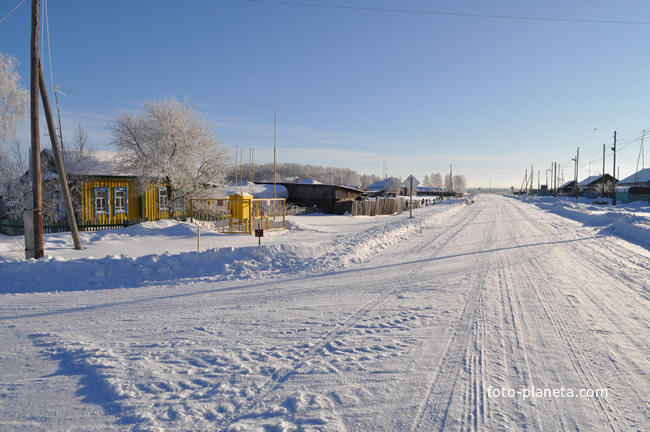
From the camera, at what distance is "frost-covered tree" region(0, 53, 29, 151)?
74.0 ft

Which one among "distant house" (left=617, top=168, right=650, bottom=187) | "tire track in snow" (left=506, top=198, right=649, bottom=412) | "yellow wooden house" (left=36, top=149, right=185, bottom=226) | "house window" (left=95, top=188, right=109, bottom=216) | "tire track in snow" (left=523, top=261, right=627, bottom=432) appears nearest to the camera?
"tire track in snow" (left=523, top=261, right=627, bottom=432)

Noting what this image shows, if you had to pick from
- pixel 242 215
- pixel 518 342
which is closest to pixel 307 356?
pixel 518 342

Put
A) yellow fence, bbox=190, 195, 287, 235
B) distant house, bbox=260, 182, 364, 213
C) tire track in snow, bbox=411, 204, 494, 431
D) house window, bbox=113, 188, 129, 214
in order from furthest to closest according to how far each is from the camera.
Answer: distant house, bbox=260, 182, 364, 213 → house window, bbox=113, 188, 129, 214 → yellow fence, bbox=190, 195, 287, 235 → tire track in snow, bbox=411, 204, 494, 431

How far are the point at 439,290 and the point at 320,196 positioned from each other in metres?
34.4

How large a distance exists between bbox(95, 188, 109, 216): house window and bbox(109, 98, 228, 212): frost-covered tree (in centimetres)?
217

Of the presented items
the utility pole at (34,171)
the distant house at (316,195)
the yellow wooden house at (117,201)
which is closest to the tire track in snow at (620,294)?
the utility pole at (34,171)

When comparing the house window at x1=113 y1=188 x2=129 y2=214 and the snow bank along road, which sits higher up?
the house window at x1=113 y1=188 x2=129 y2=214

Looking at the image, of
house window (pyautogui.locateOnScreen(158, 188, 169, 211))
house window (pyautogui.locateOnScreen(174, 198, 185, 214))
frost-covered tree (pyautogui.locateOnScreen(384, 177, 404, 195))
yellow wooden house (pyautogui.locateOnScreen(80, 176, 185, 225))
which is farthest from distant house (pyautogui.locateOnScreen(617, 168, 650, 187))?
yellow wooden house (pyautogui.locateOnScreen(80, 176, 185, 225))

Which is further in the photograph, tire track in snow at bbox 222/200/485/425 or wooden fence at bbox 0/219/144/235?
wooden fence at bbox 0/219/144/235

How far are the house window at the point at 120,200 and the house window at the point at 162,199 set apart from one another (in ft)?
7.80

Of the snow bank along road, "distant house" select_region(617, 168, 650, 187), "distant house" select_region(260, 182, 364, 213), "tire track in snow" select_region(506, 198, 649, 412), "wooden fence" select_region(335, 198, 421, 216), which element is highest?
"distant house" select_region(617, 168, 650, 187)

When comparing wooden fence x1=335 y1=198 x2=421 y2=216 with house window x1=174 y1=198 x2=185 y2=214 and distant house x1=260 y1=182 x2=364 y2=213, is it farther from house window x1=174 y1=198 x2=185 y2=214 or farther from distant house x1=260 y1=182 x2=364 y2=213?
house window x1=174 y1=198 x2=185 y2=214

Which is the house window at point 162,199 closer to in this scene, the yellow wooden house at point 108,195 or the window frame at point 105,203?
the yellow wooden house at point 108,195

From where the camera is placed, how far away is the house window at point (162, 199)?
26.5 m
